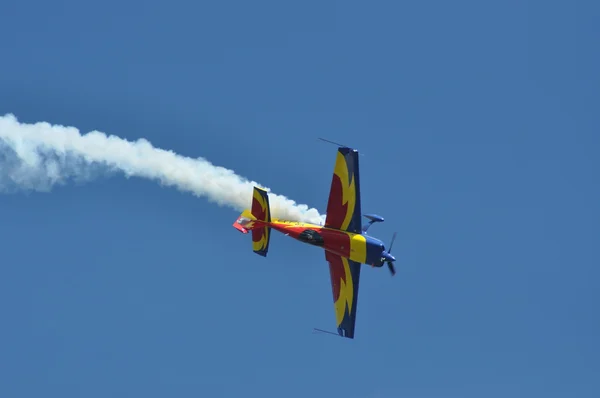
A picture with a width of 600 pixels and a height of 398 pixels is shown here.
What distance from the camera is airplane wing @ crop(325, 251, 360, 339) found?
54719mm

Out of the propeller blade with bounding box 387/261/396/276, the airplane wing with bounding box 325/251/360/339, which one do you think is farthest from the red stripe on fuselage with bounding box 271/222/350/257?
the propeller blade with bounding box 387/261/396/276

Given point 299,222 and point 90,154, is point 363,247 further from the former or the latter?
point 90,154

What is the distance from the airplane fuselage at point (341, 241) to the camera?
173ft

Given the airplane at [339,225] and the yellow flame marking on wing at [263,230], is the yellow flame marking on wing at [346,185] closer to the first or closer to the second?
the airplane at [339,225]

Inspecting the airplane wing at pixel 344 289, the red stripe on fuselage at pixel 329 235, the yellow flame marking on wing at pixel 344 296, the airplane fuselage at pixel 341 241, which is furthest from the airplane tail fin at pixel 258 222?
the yellow flame marking on wing at pixel 344 296

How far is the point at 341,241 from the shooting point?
5284 cm

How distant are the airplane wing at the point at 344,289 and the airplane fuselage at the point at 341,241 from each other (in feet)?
5.29

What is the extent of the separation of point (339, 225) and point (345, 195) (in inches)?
58.0

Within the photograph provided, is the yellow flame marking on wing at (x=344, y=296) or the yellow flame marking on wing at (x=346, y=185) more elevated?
the yellow flame marking on wing at (x=346, y=185)

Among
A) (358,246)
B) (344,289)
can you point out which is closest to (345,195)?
(358,246)

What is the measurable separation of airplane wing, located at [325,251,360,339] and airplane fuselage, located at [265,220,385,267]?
161cm

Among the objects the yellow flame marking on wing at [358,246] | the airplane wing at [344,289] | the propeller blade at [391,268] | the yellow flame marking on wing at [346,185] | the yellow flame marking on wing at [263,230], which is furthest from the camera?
the airplane wing at [344,289]

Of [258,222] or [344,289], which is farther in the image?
[344,289]

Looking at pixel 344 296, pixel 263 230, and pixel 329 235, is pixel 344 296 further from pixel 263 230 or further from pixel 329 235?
pixel 263 230
